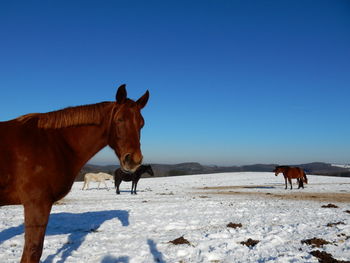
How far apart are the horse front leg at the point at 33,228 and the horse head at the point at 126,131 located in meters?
1.22

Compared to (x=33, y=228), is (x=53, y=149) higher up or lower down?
higher up

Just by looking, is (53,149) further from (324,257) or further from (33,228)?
(324,257)

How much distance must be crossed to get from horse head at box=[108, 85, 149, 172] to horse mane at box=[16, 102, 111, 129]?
33 cm

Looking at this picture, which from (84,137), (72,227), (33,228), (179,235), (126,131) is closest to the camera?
(33,228)

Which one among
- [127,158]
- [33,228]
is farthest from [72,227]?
[127,158]

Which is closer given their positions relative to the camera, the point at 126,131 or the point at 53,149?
the point at 126,131

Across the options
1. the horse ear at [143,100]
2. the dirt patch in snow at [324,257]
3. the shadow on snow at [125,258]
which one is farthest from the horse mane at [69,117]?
the dirt patch in snow at [324,257]

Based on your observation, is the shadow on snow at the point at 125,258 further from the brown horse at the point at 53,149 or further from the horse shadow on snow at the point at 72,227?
the brown horse at the point at 53,149

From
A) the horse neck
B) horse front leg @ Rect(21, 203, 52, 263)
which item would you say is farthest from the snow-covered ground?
the horse neck

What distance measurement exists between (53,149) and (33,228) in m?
1.07

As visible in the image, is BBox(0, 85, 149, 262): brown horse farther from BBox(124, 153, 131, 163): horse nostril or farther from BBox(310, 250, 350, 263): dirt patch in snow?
BBox(310, 250, 350, 263): dirt patch in snow

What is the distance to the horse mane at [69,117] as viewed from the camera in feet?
12.9

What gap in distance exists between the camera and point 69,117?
13.1 ft

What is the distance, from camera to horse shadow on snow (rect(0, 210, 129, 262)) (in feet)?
20.6
